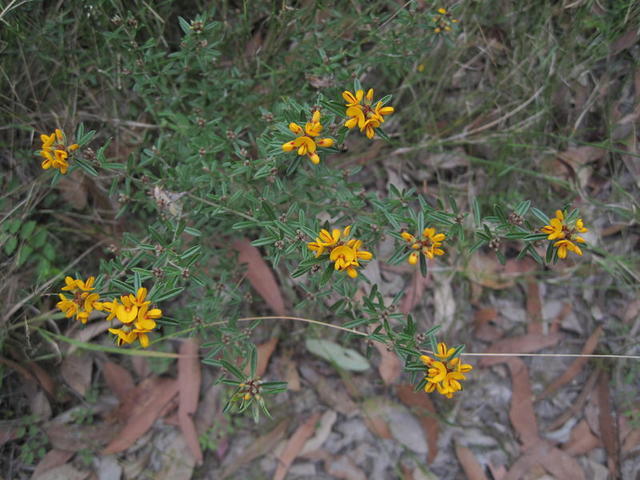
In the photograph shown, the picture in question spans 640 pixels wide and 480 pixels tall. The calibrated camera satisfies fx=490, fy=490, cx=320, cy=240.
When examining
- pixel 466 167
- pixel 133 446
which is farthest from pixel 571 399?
pixel 133 446

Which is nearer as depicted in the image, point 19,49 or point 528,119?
point 19,49

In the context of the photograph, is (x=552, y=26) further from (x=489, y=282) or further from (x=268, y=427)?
(x=268, y=427)

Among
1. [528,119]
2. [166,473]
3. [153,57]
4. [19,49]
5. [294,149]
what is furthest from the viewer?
[528,119]

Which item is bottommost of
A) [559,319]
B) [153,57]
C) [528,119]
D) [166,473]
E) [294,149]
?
[559,319]

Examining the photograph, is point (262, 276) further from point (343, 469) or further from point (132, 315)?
point (132, 315)

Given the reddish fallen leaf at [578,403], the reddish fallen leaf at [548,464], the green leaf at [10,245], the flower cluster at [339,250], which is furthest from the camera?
the reddish fallen leaf at [578,403]

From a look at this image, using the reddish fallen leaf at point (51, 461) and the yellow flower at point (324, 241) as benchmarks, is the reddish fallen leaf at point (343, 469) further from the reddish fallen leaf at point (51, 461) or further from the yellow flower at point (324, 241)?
the yellow flower at point (324, 241)

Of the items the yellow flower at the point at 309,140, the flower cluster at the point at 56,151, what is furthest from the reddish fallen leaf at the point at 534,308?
the flower cluster at the point at 56,151
